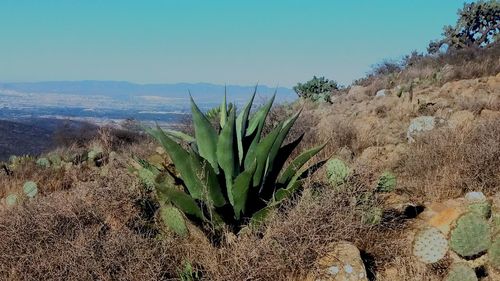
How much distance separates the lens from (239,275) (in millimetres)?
3311

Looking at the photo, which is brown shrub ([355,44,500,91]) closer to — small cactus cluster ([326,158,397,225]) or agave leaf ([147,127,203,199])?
small cactus cluster ([326,158,397,225])

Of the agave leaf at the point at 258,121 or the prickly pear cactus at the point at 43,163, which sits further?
the prickly pear cactus at the point at 43,163

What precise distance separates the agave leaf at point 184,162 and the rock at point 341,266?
1063 millimetres

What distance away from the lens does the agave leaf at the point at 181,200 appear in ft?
12.4

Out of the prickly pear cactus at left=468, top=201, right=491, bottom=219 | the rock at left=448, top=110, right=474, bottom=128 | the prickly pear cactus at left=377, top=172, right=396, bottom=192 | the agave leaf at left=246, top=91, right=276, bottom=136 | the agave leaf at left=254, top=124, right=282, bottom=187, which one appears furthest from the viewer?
the rock at left=448, top=110, right=474, bottom=128

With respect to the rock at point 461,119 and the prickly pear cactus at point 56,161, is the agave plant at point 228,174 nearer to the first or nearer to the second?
the rock at point 461,119

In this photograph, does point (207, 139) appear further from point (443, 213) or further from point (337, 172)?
point (443, 213)

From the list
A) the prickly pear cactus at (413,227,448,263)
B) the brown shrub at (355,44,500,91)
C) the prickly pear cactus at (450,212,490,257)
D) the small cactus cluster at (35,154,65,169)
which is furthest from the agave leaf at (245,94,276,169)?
the brown shrub at (355,44,500,91)

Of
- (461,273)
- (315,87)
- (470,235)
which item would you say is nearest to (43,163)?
(470,235)

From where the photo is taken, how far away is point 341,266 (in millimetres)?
3324

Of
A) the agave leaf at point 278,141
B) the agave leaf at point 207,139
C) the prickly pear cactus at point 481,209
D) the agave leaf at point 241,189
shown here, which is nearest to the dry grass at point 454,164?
the prickly pear cactus at point 481,209

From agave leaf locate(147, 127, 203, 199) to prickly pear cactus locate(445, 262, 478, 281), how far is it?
1762 millimetres

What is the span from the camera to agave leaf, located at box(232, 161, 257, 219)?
150 inches

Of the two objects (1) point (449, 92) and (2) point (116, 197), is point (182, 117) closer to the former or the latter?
(1) point (449, 92)
